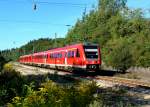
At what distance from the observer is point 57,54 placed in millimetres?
47156

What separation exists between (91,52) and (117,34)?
39.4 meters

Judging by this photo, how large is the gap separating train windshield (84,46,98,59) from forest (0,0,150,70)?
21.9 feet

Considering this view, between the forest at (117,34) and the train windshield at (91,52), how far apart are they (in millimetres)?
6678

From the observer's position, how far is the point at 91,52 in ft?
125

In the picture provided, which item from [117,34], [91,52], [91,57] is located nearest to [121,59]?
[91,52]

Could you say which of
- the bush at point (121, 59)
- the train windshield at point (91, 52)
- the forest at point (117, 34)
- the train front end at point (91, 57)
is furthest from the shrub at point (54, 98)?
the bush at point (121, 59)

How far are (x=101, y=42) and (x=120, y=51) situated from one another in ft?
95.7

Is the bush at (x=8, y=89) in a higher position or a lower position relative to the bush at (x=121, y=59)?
lower

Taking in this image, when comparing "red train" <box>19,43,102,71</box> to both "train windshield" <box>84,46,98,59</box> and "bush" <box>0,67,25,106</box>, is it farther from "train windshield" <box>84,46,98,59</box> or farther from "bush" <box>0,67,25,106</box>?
"bush" <box>0,67,25,106</box>

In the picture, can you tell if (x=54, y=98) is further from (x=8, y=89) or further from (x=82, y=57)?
(x=82, y=57)

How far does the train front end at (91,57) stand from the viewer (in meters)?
37.5

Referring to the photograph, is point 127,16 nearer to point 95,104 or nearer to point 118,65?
point 118,65

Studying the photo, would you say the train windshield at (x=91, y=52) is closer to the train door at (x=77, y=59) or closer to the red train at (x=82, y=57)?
the red train at (x=82, y=57)

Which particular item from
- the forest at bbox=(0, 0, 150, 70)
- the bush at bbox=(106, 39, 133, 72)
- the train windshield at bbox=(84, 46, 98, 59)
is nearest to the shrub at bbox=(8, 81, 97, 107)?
the forest at bbox=(0, 0, 150, 70)
